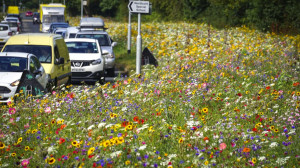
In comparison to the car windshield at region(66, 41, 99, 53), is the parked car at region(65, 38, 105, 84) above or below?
below

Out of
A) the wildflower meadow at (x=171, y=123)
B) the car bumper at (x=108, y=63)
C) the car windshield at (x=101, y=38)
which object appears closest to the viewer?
the wildflower meadow at (x=171, y=123)

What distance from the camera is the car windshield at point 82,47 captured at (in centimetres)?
1786

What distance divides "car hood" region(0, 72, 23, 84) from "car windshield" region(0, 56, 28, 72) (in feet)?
0.99

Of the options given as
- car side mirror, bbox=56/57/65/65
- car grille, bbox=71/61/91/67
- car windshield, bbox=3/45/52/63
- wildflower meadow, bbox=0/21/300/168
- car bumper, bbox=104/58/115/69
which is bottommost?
car bumper, bbox=104/58/115/69

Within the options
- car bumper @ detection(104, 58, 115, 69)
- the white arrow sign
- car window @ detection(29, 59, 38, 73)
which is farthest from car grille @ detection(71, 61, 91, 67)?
car window @ detection(29, 59, 38, 73)

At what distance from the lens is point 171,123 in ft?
23.6

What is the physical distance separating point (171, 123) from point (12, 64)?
5.57m

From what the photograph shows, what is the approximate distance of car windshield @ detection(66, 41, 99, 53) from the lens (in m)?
17.9

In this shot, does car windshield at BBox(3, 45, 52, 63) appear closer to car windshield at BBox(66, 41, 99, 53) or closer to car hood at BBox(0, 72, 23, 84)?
car hood at BBox(0, 72, 23, 84)

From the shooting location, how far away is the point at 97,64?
17047 mm

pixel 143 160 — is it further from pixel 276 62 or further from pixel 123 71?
pixel 123 71

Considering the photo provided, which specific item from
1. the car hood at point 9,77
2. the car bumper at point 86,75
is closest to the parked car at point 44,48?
the car hood at point 9,77

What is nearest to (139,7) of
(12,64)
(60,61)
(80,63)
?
(60,61)

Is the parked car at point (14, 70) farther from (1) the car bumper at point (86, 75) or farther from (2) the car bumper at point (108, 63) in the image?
(2) the car bumper at point (108, 63)
